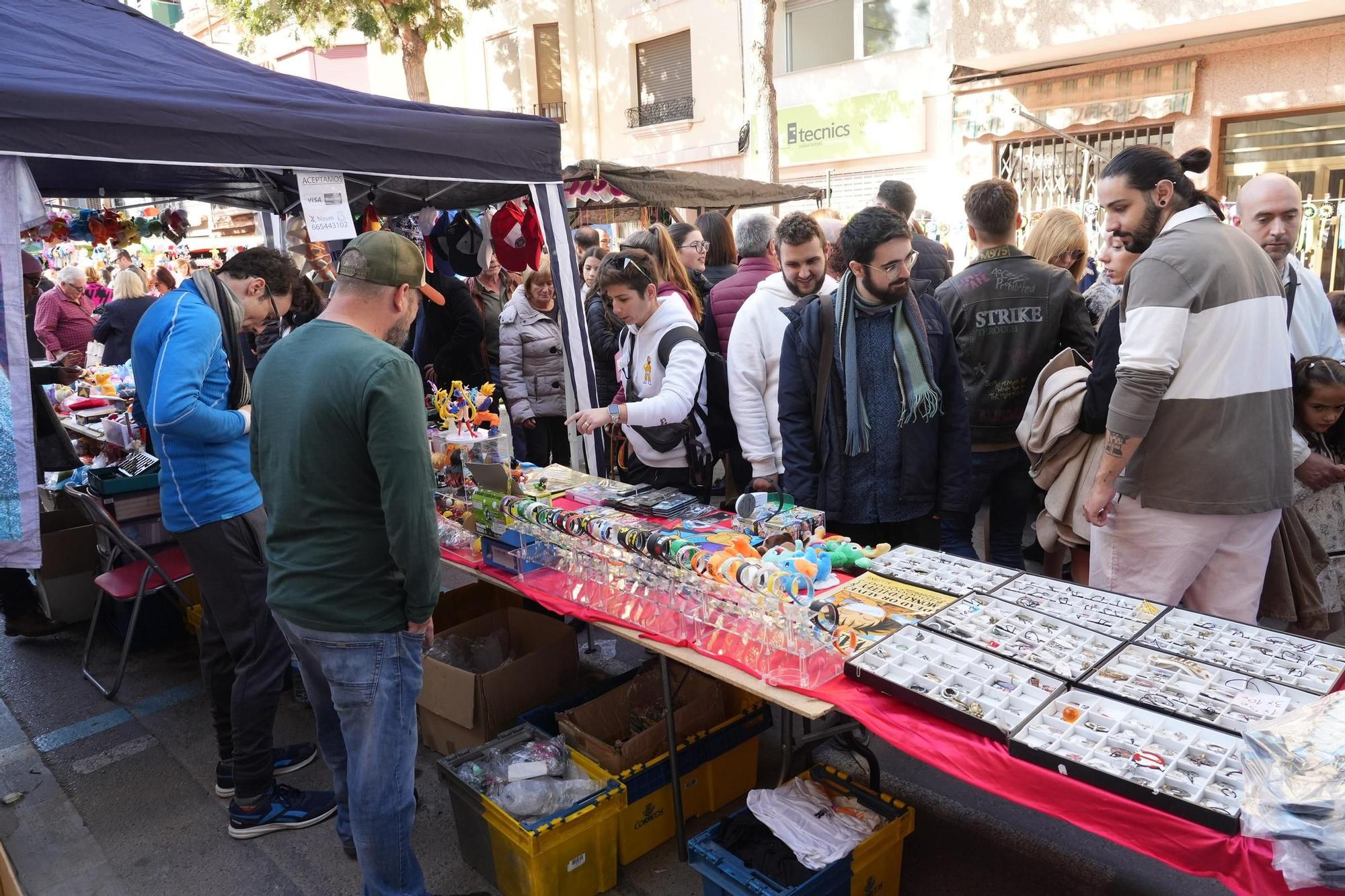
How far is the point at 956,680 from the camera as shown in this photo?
1.82 meters

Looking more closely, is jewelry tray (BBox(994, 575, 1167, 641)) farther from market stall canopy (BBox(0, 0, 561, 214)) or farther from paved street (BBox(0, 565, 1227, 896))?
market stall canopy (BBox(0, 0, 561, 214))

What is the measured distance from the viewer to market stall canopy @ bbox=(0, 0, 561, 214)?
115 inches

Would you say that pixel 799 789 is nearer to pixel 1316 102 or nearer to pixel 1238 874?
pixel 1238 874

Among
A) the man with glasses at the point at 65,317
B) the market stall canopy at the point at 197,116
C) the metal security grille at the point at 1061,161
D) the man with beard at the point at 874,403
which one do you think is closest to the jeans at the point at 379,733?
the man with beard at the point at 874,403

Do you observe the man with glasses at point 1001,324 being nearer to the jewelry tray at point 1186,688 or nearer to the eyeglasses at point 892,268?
the eyeglasses at point 892,268

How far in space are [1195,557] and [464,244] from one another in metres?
4.55

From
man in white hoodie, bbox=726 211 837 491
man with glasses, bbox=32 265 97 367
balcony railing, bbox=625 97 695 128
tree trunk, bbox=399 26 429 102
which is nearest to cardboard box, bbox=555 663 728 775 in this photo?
man in white hoodie, bbox=726 211 837 491

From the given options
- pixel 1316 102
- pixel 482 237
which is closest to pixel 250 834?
pixel 482 237

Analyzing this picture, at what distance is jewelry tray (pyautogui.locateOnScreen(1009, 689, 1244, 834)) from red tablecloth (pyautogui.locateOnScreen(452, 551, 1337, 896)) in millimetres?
20

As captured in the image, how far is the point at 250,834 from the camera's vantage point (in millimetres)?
2840

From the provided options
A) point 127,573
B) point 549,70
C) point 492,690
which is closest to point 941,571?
point 492,690

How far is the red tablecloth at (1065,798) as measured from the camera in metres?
1.37

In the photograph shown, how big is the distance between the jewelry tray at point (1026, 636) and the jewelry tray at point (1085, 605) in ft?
0.12

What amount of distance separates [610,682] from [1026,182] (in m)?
10.4
